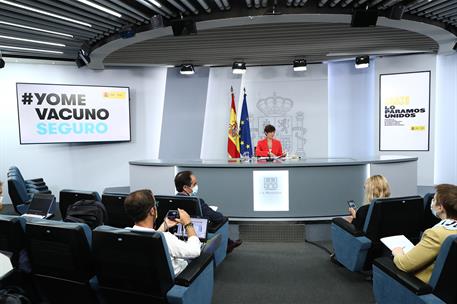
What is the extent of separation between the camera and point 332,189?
14.9 ft

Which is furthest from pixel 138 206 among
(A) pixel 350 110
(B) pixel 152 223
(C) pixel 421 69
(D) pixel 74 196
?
Result: (C) pixel 421 69

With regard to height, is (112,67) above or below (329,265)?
above

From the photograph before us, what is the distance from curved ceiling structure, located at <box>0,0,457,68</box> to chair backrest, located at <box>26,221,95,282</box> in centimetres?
288

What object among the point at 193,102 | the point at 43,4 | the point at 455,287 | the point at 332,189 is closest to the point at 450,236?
the point at 455,287

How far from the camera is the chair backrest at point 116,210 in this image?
3.21 metres

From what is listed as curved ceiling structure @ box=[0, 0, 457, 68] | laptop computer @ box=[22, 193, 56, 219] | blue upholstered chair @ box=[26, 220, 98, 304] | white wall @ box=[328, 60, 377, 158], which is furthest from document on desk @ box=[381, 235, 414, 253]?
white wall @ box=[328, 60, 377, 158]

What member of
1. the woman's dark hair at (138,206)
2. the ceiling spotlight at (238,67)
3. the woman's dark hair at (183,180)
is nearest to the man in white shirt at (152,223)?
the woman's dark hair at (138,206)

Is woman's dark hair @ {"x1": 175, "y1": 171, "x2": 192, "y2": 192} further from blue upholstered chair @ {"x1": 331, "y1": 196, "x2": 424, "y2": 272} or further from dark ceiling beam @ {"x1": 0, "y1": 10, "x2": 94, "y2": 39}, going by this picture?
dark ceiling beam @ {"x1": 0, "y1": 10, "x2": 94, "y2": 39}

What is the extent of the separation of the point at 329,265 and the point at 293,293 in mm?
834

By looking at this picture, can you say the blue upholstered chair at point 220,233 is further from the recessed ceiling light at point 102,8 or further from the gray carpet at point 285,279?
the recessed ceiling light at point 102,8

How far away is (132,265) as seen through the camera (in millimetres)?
1870

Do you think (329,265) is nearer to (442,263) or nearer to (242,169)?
(242,169)

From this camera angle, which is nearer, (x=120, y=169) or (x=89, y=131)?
(x=89, y=131)

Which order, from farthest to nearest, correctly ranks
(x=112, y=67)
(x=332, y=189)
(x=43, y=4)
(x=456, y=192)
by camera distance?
(x=112, y=67) < (x=332, y=189) < (x=43, y=4) < (x=456, y=192)
